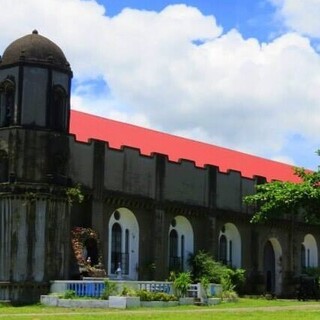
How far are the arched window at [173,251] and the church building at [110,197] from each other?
6 cm

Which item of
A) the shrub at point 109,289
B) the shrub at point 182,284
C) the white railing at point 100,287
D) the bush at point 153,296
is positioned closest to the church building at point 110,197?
the white railing at point 100,287

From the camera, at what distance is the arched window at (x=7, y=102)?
38.5 m

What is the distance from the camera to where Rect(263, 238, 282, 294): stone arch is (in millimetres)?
54594

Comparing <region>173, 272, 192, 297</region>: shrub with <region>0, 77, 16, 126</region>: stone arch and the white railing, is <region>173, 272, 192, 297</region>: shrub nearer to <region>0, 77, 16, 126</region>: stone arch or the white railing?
the white railing

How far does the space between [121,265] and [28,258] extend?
8186 millimetres

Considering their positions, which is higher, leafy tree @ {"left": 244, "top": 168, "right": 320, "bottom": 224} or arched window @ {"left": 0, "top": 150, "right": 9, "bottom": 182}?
arched window @ {"left": 0, "top": 150, "right": 9, "bottom": 182}

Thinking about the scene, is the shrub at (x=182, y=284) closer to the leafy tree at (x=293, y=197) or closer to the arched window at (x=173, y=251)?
the leafy tree at (x=293, y=197)

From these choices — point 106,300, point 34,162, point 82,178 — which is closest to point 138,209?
point 82,178

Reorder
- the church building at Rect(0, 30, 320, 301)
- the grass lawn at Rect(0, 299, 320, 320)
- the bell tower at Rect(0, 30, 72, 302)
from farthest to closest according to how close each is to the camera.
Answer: the church building at Rect(0, 30, 320, 301) → the bell tower at Rect(0, 30, 72, 302) → the grass lawn at Rect(0, 299, 320, 320)

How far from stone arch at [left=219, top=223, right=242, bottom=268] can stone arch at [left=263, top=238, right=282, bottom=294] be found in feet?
10.5

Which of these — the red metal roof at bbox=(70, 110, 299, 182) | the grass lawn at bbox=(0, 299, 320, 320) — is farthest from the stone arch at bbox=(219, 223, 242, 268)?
the grass lawn at bbox=(0, 299, 320, 320)

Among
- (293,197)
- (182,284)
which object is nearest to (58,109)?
(182,284)

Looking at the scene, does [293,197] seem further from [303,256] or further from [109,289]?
[303,256]

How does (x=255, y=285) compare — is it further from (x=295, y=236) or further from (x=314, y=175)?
(x=314, y=175)
